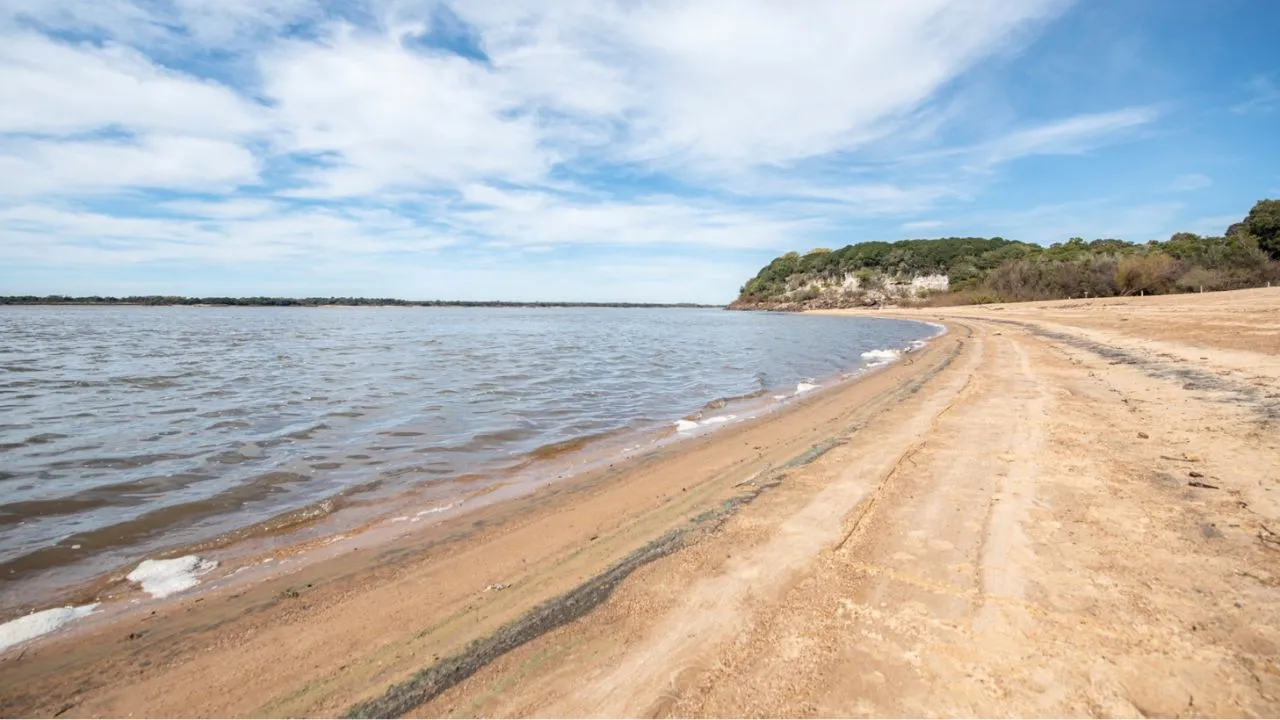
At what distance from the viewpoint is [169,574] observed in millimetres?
4418

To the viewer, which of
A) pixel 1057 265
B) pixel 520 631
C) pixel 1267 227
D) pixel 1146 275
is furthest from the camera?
pixel 1057 265

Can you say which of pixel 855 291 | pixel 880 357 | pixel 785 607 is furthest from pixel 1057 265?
pixel 785 607

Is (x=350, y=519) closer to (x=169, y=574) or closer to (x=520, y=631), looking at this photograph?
(x=169, y=574)

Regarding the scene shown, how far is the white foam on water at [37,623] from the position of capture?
11.3 ft

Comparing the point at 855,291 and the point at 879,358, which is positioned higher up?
the point at 855,291

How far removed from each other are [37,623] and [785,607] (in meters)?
5.15

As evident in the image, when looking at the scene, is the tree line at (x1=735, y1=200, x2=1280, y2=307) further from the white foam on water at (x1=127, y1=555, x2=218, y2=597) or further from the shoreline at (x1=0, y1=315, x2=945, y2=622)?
the white foam on water at (x1=127, y1=555, x2=218, y2=597)

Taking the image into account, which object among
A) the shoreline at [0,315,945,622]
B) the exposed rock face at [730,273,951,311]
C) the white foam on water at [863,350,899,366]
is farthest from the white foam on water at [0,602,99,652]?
the exposed rock face at [730,273,951,311]

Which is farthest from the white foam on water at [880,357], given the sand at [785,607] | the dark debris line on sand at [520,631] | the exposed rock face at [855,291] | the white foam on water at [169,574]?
the exposed rock face at [855,291]

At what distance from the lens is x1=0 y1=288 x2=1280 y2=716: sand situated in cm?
248

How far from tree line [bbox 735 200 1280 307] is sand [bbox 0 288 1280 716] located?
5477 cm

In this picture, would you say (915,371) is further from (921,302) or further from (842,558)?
(921,302)

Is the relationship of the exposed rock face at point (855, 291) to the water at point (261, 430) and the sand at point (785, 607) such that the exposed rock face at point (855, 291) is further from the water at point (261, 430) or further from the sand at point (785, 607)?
the sand at point (785, 607)

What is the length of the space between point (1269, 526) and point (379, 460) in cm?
930
